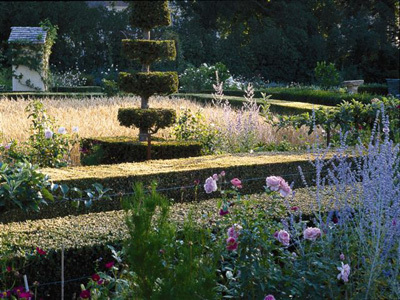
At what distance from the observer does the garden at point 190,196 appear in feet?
9.53

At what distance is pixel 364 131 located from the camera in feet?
24.4

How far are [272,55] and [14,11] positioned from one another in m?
9.74

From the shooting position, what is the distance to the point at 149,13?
7.63m

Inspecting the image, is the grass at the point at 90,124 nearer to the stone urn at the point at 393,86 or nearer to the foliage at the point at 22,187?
the foliage at the point at 22,187

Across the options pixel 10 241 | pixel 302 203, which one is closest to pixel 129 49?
pixel 302 203

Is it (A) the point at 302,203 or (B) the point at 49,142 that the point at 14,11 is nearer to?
(B) the point at 49,142

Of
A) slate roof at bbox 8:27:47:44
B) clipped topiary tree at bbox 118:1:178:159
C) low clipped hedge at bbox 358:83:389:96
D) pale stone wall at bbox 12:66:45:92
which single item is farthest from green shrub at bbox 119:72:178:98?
Answer: low clipped hedge at bbox 358:83:389:96

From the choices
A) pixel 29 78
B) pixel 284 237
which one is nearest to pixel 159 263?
pixel 284 237

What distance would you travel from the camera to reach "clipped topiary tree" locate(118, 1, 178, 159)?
7.50 m

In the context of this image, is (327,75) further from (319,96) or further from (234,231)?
(234,231)

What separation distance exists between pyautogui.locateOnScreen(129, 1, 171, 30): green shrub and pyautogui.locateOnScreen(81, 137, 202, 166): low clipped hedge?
1525mm

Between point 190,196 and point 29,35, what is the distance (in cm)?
1359

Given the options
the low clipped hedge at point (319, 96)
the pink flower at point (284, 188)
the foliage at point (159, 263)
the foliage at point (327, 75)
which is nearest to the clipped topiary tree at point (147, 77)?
the pink flower at point (284, 188)

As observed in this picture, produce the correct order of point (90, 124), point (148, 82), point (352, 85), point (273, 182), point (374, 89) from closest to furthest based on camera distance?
point (273, 182), point (148, 82), point (90, 124), point (352, 85), point (374, 89)
